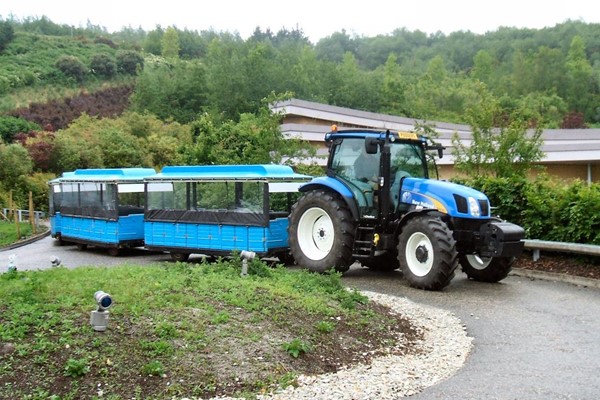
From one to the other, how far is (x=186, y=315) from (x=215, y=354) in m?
0.98

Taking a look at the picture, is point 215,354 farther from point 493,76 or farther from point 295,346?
point 493,76

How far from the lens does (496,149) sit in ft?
74.0

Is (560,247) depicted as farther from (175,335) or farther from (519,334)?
(175,335)

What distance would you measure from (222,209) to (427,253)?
6.20 metres

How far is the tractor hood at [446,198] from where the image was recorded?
1370 centimetres

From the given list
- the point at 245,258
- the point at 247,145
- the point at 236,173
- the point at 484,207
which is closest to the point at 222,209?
the point at 236,173

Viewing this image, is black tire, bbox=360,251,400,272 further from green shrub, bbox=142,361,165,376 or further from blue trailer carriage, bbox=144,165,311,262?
green shrub, bbox=142,361,165,376

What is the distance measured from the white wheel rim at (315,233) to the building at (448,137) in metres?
11.0

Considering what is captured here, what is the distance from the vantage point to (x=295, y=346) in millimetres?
7797

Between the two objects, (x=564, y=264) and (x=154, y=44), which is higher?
(x=154, y=44)

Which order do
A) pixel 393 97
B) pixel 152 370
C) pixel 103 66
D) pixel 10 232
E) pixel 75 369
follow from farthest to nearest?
1. pixel 103 66
2. pixel 393 97
3. pixel 10 232
4. pixel 152 370
5. pixel 75 369

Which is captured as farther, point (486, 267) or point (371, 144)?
point (486, 267)

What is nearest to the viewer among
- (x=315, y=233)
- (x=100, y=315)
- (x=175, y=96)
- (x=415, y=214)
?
(x=100, y=315)

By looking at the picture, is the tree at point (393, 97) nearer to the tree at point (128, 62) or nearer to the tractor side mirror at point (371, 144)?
the tree at point (128, 62)
